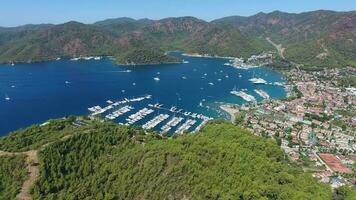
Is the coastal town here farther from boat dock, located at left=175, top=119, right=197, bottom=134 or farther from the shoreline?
boat dock, located at left=175, top=119, right=197, bottom=134

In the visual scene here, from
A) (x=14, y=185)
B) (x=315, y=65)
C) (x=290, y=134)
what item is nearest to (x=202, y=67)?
(x=315, y=65)

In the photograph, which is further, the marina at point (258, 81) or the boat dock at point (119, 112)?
the marina at point (258, 81)

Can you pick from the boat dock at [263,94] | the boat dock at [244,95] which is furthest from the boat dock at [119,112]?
the boat dock at [263,94]

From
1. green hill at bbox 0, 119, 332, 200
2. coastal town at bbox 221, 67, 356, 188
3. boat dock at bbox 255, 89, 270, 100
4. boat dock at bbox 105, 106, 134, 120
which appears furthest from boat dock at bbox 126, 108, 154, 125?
boat dock at bbox 255, 89, 270, 100

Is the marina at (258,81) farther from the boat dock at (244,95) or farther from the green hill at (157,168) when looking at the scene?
the green hill at (157,168)

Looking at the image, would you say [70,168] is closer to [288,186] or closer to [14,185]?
[14,185]

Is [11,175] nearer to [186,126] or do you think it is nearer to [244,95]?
[186,126]
